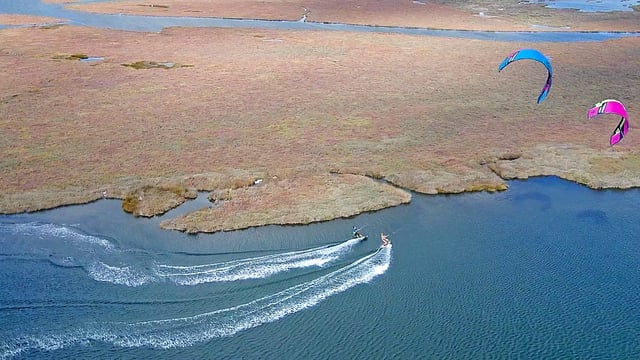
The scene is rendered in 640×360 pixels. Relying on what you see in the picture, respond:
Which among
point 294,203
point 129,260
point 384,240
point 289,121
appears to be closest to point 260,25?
point 289,121

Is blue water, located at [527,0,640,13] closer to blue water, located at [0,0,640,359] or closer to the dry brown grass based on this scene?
blue water, located at [0,0,640,359]

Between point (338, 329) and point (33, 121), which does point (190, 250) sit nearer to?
point (338, 329)

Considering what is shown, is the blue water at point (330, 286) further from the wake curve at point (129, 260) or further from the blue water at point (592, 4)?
the blue water at point (592, 4)

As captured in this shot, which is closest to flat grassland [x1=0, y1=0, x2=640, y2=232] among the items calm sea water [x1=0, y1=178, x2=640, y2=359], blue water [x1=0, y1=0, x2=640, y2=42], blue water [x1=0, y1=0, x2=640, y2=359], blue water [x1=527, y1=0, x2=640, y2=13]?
blue water [x1=0, y1=0, x2=640, y2=359]

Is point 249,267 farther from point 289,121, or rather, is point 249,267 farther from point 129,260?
point 289,121

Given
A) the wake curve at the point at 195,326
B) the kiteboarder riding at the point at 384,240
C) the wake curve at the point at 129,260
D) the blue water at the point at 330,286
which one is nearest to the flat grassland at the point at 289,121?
the blue water at the point at 330,286
